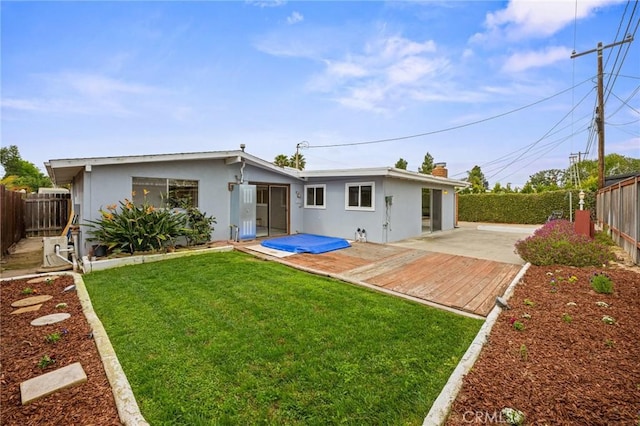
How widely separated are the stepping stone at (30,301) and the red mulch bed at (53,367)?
113 mm

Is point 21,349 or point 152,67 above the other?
point 152,67

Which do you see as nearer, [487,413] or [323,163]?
[487,413]

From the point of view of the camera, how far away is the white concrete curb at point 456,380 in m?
2.20

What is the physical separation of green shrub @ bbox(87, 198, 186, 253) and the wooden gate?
8.38m

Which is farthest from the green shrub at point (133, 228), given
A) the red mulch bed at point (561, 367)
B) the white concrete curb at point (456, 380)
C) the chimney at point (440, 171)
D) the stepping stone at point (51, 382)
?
the chimney at point (440, 171)

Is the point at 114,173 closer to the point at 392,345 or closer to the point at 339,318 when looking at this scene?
the point at 339,318

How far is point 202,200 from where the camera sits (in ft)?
31.5

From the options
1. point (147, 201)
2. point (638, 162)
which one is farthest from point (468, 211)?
point (638, 162)

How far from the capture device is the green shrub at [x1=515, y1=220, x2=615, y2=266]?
6277mm

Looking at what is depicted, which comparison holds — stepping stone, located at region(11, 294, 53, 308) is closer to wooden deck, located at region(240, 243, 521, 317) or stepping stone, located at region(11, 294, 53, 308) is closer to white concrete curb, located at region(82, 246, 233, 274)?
white concrete curb, located at region(82, 246, 233, 274)

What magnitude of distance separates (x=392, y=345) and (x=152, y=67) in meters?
12.3

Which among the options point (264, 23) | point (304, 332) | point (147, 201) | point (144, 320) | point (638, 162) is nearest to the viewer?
point (304, 332)

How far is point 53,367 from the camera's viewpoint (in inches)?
115

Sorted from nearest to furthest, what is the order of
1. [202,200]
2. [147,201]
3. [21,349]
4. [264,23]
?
[21,349]
[147,201]
[202,200]
[264,23]
